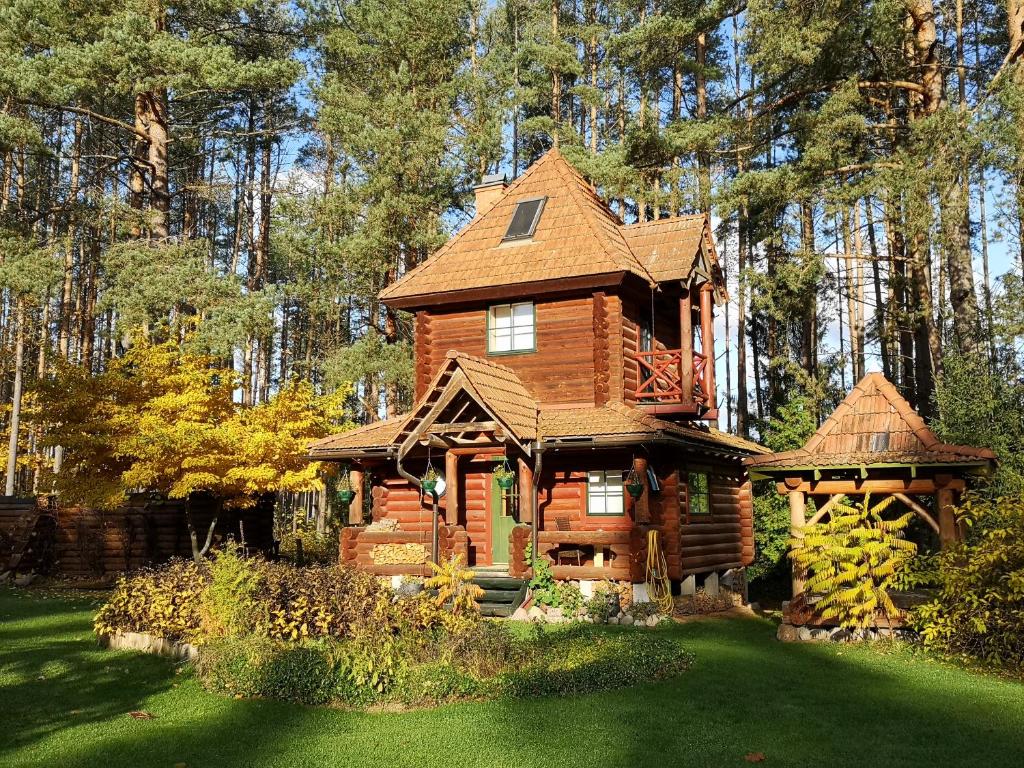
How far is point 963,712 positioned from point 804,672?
244cm

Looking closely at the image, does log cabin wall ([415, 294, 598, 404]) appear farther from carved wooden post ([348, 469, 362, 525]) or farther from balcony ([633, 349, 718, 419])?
carved wooden post ([348, 469, 362, 525])

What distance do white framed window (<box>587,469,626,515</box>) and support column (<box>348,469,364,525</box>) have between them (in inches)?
214

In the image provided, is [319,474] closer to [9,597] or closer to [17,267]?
[9,597]

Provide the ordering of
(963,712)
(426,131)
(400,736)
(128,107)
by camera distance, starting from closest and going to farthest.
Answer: (400,736), (963,712), (426,131), (128,107)

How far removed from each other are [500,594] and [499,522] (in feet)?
9.65

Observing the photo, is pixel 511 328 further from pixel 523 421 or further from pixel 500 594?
pixel 500 594

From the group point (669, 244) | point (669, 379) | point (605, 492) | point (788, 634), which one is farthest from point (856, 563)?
point (669, 244)

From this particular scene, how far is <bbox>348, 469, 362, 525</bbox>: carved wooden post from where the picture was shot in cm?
2005

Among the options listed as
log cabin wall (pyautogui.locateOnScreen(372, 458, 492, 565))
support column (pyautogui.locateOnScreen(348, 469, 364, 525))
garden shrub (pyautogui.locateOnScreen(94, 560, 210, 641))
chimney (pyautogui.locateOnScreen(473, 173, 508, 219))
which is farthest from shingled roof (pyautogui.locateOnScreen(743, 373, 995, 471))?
chimney (pyautogui.locateOnScreen(473, 173, 508, 219))

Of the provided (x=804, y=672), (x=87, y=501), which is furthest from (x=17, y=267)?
(x=804, y=672)

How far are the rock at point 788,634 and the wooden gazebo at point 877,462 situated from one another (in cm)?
61

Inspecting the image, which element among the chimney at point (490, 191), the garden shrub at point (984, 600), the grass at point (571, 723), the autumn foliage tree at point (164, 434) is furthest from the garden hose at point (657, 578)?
the chimney at point (490, 191)

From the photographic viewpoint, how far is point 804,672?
11422 millimetres

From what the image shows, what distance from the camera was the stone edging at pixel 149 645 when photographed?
12.2 m
